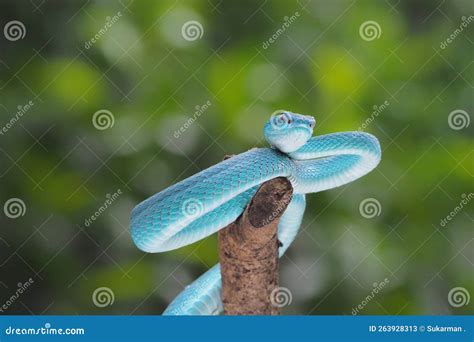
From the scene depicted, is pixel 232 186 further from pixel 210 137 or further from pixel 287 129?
pixel 210 137

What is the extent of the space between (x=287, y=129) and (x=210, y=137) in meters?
0.91

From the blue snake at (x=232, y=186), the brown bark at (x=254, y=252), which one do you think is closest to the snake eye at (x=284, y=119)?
the blue snake at (x=232, y=186)

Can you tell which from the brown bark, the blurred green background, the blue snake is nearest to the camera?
the brown bark

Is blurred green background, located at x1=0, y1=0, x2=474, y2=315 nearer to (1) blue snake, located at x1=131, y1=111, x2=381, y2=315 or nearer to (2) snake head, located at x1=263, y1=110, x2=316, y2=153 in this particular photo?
(1) blue snake, located at x1=131, y1=111, x2=381, y2=315

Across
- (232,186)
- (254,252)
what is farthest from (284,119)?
(254,252)

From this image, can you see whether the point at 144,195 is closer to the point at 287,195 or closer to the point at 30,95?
the point at 30,95

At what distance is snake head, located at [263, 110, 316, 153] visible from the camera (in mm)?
1862

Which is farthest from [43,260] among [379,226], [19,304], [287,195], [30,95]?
[287,195]

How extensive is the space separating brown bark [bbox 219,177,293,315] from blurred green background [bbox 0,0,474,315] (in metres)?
0.96

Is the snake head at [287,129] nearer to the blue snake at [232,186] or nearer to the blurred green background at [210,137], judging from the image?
the blue snake at [232,186]

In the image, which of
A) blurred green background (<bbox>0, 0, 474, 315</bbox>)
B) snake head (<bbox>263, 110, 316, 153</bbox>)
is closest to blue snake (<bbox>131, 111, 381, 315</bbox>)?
snake head (<bbox>263, 110, 316, 153</bbox>)

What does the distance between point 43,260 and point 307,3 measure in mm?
1423

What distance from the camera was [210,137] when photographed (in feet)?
9.02

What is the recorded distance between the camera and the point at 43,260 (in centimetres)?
280
